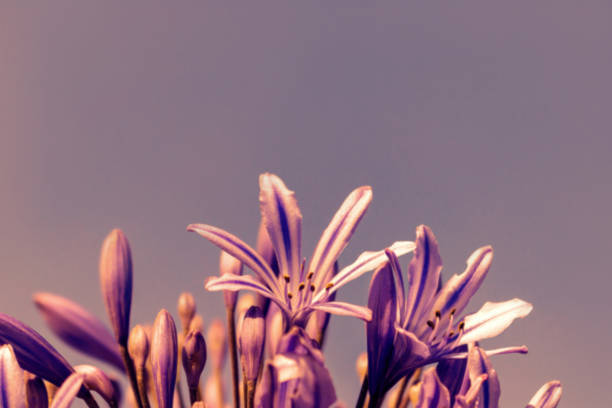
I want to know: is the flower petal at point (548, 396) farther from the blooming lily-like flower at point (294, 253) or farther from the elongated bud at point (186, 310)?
the elongated bud at point (186, 310)

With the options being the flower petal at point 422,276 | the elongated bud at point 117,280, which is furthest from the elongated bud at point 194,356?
the flower petal at point 422,276

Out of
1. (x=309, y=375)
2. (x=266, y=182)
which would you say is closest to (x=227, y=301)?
(x=266, y=182)

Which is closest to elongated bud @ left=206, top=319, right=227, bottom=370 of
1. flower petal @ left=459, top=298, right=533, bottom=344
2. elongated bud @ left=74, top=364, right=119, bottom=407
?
elongated bud @ left=74, top=364, right=119, bottom=407

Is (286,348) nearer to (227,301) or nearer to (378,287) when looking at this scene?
(378,287)

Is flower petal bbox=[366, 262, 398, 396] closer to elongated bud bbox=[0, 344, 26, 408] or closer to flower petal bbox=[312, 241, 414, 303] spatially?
flower petal bbox=[312, 241, 414, 303]

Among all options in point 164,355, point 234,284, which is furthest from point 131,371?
point 234,284
